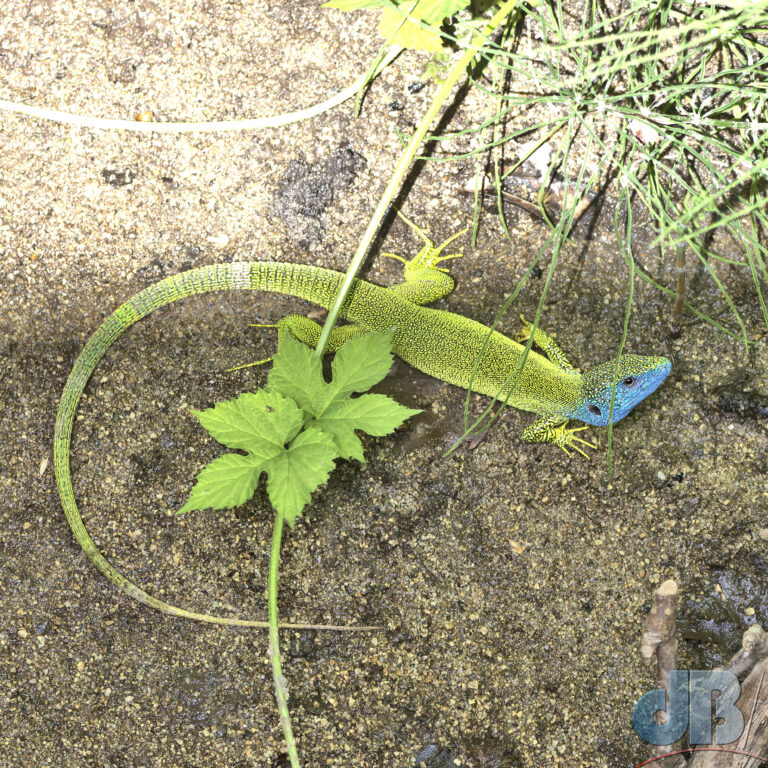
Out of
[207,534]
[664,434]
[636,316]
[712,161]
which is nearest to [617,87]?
[712,161]

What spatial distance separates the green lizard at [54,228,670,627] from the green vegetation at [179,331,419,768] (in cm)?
39

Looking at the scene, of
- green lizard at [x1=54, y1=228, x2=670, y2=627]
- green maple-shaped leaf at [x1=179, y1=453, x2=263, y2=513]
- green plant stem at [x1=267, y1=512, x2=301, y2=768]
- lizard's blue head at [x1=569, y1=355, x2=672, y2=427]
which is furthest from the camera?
green lizard at [x1=54, y1=228, x2=670, y2=627]

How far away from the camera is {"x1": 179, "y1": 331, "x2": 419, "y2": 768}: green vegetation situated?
2.46 metres

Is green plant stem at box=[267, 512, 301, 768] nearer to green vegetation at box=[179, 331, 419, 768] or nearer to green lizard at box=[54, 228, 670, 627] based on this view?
green vegetation at box=[179, 331, 419, 768]

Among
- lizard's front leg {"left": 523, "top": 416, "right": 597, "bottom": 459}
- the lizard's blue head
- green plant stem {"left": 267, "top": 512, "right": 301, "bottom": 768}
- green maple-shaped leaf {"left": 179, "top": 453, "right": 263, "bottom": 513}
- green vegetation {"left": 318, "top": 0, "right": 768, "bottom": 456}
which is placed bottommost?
green plant stem {"left": 267, "top": 512, "right": 301, "bottom": 768}

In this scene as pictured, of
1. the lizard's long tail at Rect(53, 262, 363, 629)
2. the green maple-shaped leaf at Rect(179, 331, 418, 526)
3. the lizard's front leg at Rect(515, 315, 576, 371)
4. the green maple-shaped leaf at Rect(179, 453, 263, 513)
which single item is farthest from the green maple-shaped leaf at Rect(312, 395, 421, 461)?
the lizard's front leg at Rect(515, 315, 576, 371)

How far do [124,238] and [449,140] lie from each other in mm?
1458

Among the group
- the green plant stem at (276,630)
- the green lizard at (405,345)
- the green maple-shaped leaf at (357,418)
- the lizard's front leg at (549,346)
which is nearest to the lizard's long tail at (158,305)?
the green lizard at (405,345)

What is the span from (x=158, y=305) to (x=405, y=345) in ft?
3.47

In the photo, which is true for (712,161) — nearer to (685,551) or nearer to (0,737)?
(685,551)

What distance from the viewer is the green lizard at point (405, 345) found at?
2871mm

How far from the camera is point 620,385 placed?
2773 millimetres

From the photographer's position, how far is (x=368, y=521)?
2.91 metres

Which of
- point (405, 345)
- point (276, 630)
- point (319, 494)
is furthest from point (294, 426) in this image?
point (276, 630)
